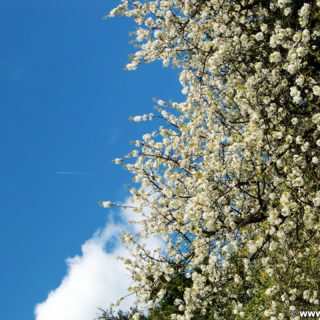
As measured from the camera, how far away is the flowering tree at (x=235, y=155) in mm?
7988

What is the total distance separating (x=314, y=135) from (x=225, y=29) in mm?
2691

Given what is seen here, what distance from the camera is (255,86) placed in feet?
27.6

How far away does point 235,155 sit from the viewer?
862cm

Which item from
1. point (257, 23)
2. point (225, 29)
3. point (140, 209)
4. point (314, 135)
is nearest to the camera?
point (314, 135)

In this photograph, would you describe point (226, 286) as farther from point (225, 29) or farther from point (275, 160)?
point (225, 29)

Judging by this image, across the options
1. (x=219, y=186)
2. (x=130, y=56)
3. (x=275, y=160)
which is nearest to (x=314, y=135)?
Answer: (x=275, y=160)

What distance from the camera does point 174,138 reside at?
1123 cm

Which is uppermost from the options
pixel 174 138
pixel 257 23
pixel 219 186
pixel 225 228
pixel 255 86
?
pixel 257 23

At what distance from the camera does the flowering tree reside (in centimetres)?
799

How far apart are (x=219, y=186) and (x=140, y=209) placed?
2545mm

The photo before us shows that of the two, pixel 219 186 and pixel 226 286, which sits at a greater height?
pixel 219 186

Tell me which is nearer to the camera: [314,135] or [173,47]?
[314,135]

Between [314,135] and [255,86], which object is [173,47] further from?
[314,135]

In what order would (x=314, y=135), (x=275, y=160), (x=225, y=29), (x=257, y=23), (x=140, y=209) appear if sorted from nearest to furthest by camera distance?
1. (x=275, y=160)
2. (x=314, y=135)
3. (x=225, y=29)
4. (x=257, y=23)
5. (x=140, y=209)
